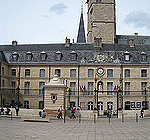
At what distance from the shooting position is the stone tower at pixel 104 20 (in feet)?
200

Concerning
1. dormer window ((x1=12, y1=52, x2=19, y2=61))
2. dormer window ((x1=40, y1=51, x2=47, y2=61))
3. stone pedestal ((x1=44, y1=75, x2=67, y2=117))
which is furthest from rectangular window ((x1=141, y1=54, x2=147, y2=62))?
stone pedestal ((x1=44, y1=75, x2=67, y2=117))

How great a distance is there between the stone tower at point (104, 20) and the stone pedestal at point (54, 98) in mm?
35118

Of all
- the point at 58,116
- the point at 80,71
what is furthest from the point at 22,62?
the point at 58,116

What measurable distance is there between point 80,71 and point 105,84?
4.34 m

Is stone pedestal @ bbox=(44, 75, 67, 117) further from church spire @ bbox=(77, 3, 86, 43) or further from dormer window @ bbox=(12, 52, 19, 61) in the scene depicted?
church spire @ bbox=(77, 3, 86, 43)

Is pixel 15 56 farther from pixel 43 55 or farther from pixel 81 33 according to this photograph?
pixel 81 33

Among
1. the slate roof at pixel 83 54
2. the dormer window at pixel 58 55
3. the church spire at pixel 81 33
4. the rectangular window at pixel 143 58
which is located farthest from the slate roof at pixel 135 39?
the dormer window at pixel 58 55

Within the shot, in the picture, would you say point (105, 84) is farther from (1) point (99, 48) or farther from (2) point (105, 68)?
(1) point (99, 48)

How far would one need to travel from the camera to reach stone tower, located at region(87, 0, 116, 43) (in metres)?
60.9

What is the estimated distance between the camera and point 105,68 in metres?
46.9

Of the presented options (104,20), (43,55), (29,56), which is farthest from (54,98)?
(104,20)

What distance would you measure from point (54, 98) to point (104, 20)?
122 ft

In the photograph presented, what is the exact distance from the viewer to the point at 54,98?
27.1 metres

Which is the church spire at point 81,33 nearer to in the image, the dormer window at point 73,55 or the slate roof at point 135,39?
the slate roof at point 135,39
